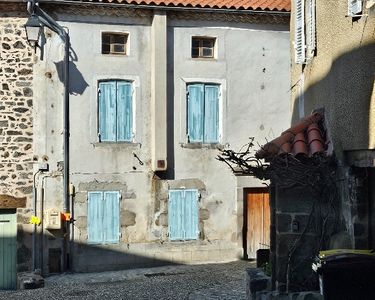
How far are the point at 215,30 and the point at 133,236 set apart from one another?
5.00m

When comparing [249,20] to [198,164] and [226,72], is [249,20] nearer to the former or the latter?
[226,72]

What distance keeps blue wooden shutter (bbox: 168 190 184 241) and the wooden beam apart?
10.5ft

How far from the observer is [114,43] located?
572 inches

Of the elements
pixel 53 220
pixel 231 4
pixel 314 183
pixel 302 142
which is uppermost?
pixel 231 4

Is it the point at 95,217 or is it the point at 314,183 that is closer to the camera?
the point at 314,183

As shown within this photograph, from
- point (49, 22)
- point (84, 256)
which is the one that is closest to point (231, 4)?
point (49, 22)

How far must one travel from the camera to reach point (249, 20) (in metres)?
15.0

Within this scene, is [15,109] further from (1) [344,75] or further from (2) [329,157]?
(1) [344,75]

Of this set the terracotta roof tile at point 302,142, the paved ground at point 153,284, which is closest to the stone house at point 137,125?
the paved ground at point 153,284

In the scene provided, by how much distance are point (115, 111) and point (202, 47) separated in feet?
8.31

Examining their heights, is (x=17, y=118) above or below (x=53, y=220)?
above

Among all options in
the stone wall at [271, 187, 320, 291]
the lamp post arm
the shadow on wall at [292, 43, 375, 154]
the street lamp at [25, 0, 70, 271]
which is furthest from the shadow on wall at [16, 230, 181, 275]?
the shadow on wall at [292, 43, 375, 154]

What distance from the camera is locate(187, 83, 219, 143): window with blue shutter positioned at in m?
14.8

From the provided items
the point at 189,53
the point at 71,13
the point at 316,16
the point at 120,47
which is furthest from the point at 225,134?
the point at 316,16
